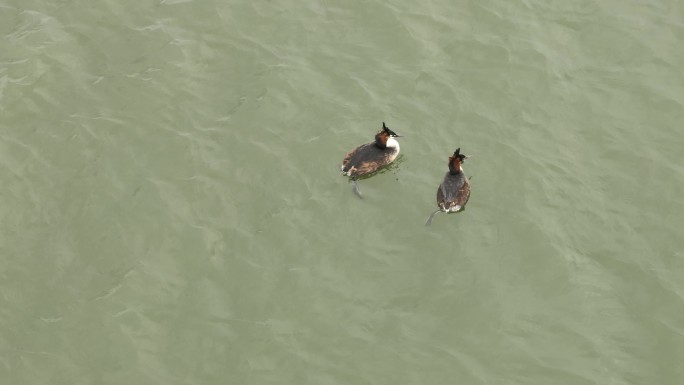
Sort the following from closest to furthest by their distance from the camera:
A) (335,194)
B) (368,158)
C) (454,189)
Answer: (454,189) → (335,194) → (368,158)

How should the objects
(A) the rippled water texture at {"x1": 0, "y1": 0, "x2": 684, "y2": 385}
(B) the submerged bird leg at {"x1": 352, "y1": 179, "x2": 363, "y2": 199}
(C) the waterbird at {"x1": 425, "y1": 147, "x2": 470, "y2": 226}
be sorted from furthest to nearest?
(B) the submerged bird leg at {"x1": 352, "y1": 179, "x2": 363, "y2": 199}
(C) the waterbird at {"x1": 425, "y1": 147, "x2": 470, "y2": 226}
(A) the rippled water texture at {"x1": 0, "y1": 0, "x2": 684, "y2": 385}

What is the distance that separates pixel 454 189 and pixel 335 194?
190 centimetres

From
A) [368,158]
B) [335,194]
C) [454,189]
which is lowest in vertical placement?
[335,194]

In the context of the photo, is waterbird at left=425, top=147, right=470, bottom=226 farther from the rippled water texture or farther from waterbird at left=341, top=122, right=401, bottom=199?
waterbird at left=341, top=122, right=401, bottom=199

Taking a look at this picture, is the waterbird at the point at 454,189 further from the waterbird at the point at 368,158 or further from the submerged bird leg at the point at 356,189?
the submerged bird leg at the point at 356,189

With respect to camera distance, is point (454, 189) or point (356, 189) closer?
point (454, 189)

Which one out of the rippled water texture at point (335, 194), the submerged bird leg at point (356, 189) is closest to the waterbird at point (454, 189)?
the rippled water texture at point (335, 194)

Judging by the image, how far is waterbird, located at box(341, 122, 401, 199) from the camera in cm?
1121

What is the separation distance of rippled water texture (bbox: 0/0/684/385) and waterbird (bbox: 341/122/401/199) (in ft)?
0.75

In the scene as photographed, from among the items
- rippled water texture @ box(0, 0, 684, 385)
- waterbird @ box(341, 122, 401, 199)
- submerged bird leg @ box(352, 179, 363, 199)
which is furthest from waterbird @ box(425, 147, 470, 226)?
submerged bird leg @ box(352, 179, 363, 199)

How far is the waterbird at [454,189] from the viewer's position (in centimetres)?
1057

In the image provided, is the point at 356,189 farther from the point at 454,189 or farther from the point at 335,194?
the point at 454,189

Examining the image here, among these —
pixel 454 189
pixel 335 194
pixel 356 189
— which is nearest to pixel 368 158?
pixel 356 189

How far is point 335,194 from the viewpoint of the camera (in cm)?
1111
